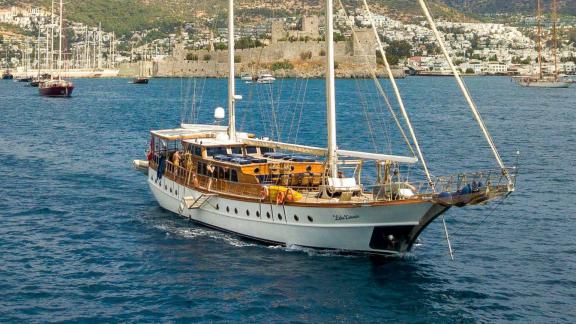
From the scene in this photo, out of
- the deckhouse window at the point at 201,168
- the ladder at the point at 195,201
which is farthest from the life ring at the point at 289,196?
the deckhouse window at the point at 201,168

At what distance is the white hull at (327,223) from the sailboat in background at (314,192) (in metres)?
0.03

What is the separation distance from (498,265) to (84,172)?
2804 centimetres

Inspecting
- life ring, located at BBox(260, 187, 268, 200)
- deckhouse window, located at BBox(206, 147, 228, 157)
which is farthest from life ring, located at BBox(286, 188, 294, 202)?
deckhouse window, located at BBox(206, 147, 228, 157)

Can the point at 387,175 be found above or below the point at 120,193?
above

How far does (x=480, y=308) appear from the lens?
25.9 m

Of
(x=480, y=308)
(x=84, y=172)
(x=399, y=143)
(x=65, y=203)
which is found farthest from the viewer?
(x=399, y=143)

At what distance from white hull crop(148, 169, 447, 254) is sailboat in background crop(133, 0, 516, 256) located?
3 cm

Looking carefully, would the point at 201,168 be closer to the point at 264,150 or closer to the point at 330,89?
the point at 264,150

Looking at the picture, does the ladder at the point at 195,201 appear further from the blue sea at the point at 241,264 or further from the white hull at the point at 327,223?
the blue sea at the point at 241,264

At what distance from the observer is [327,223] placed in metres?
30.1

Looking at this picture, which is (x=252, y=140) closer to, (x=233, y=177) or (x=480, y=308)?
(x=233, y=177)

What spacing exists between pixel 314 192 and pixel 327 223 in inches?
90.4

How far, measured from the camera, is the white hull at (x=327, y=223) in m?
28.8

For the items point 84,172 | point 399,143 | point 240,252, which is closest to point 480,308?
point 240,252
